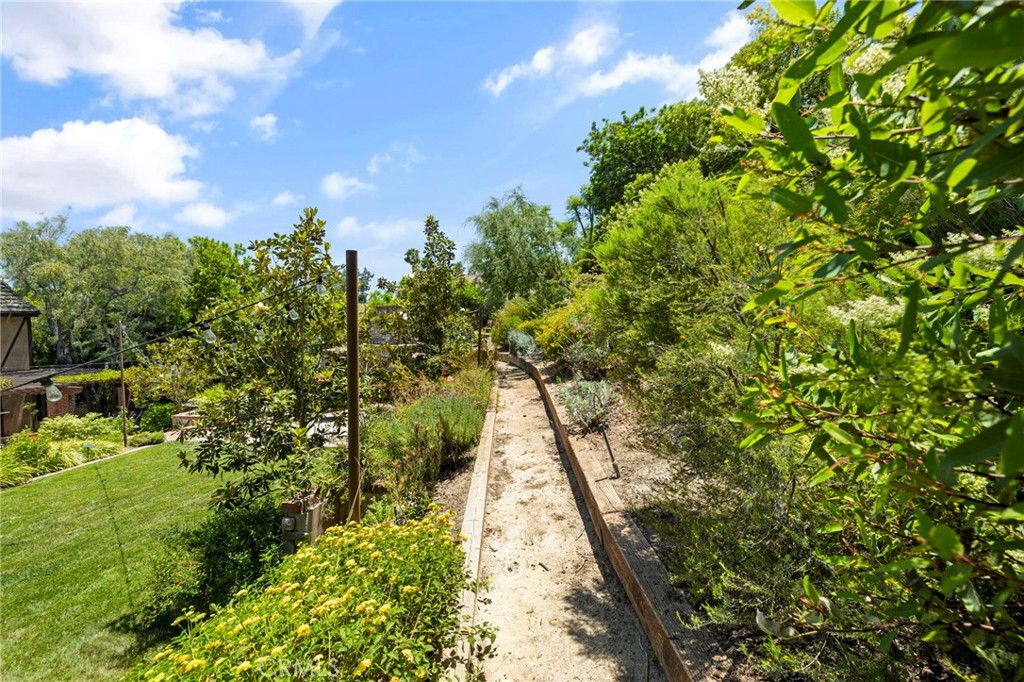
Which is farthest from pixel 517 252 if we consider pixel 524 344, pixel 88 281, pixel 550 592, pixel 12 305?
pixel 88 281

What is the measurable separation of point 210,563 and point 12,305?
2213 centimetres

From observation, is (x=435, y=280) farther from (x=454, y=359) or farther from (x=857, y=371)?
(x=857, y=371)

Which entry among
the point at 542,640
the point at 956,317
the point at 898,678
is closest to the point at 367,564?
the point at 542,640

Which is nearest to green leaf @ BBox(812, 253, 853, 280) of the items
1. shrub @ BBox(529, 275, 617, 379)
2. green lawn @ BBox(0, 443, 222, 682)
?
green lawn @ BBox(0, 443, 222, 682)

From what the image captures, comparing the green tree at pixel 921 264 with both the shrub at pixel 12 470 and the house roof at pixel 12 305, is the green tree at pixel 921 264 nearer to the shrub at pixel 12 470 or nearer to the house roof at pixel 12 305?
the shrub at pixel 12 470

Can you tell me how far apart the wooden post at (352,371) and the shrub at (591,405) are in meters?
3.48

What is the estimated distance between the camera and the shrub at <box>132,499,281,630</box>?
408 centimetres

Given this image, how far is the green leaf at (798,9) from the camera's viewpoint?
0.68 meters

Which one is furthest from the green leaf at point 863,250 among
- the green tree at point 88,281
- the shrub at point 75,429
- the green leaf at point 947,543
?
the green tree at point 88,281

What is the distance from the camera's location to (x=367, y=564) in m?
2.81

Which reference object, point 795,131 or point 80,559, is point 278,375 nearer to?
point 80,559

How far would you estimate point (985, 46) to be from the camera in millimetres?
375

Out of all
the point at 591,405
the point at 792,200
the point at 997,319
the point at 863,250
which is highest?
the point at 792,200

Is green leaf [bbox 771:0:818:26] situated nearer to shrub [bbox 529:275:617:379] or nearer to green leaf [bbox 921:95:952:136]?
green leaf [bbox 921:95:952:136]
